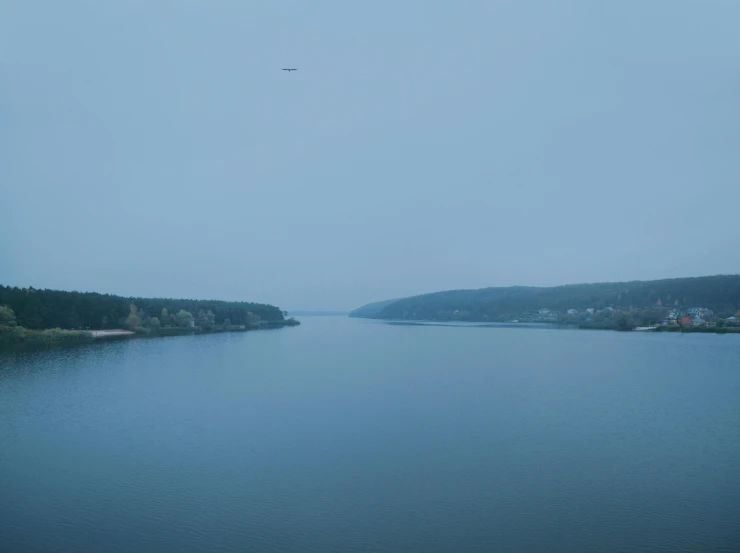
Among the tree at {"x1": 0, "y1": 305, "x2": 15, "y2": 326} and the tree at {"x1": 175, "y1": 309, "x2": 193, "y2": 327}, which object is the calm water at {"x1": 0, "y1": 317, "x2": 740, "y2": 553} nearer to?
the tree at {"x1": 0, "y1": 305, "x2": 15, "y2": 326}

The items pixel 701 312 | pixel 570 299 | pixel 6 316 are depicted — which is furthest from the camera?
pixel 570 299

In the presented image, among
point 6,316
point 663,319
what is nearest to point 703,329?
point 663,319

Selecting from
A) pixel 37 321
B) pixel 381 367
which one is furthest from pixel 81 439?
pixel 37 321

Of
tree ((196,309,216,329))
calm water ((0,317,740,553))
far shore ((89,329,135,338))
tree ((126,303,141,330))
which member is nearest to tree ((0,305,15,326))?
far shore ((89,329,135,338))

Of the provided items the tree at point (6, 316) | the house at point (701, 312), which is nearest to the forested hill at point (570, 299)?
the house at point (701, 312)

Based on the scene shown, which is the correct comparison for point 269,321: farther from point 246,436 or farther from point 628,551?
point 628,551

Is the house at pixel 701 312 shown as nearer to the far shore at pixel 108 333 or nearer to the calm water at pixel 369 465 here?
the calm water at pixel 369 465

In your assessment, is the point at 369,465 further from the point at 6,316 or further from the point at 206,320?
the point at 206,320
